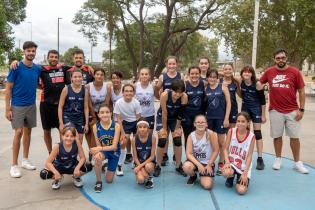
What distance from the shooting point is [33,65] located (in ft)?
18.5

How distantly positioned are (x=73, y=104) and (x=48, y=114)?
1.83ft

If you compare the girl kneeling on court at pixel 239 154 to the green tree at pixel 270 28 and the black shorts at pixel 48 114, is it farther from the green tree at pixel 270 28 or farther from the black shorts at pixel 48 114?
the green tree at pixel 270 28

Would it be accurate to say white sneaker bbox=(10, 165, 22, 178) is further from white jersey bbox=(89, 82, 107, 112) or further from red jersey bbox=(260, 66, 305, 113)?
red jersey bbox=(260, 66, 305, 113)

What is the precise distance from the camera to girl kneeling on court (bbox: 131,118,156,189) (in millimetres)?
5027

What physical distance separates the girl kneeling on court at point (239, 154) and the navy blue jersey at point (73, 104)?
87.5 inches

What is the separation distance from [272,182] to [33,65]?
3.96m

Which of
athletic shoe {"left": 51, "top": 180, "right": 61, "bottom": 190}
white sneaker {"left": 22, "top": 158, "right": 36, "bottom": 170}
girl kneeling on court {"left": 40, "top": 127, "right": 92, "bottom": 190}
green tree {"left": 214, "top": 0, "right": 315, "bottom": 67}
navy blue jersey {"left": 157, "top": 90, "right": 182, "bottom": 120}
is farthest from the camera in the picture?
green tree {"left": 214, "top": 0, "right": 315, "bottom": 67}

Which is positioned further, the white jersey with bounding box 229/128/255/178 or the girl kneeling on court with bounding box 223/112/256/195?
the white jersey with bounding box 229/128/255/178

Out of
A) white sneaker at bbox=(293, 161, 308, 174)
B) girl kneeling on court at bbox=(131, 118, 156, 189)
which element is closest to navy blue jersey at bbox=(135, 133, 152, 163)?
girl kneeling on court at bbox=(131, 118, 156, 189)

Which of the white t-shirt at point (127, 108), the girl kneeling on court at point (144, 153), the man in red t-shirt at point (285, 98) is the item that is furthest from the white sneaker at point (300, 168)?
the white t-shirt at point (127, 108)

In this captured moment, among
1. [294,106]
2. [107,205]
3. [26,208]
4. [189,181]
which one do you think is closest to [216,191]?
[189,181]

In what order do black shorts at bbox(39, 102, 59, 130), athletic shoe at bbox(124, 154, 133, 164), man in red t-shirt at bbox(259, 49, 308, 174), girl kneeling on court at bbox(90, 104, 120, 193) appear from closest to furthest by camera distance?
girl kneeling on court at bbox(90, 104, 120, 193), man in red t-shirt at bbox(259, 49, 308, 174), black shorts at bbox(39, 102, 59, 130), athletic shoe at bbox(124, 154, 133, 164)

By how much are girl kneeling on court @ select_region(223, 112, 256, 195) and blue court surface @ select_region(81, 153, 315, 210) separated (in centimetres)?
19

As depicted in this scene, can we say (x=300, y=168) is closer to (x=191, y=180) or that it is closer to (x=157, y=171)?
(x=191, y=180)
